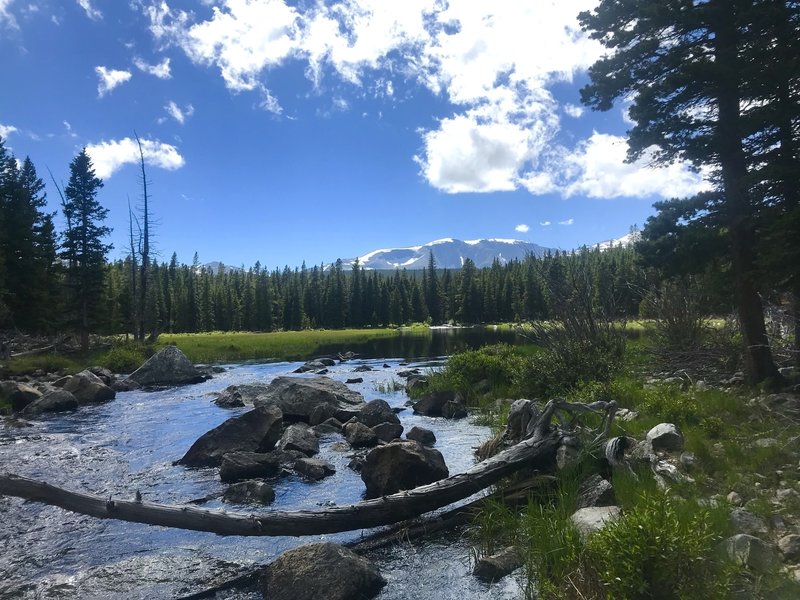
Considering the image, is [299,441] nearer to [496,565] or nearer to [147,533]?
[147,533]

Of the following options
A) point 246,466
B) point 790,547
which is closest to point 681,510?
point 790,547

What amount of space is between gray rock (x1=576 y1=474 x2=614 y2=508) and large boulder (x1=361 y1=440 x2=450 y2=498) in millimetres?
3171

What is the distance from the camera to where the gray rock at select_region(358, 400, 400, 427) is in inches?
653

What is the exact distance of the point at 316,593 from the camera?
20.4 ft

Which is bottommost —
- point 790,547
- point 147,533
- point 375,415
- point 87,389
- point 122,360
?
point 147,533

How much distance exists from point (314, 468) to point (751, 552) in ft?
28.6

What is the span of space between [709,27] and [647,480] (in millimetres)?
11795

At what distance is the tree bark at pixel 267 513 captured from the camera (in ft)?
23.0

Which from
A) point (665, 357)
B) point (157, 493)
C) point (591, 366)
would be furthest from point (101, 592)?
point (665, 357)

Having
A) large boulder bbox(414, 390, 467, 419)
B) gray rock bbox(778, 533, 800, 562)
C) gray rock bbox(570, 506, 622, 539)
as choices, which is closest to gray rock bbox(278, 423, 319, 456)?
large boulder bbox(414, 390, 467, 419)

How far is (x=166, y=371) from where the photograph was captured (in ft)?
100

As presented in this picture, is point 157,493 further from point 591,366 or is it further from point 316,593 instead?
point 591,366

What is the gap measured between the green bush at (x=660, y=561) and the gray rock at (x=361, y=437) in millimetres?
10175

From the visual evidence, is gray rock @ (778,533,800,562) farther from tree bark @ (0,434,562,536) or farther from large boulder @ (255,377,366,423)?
large boulder @ (255,377,366,423)
